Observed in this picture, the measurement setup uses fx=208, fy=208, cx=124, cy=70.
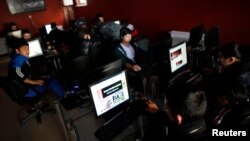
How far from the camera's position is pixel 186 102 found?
4.43 ft

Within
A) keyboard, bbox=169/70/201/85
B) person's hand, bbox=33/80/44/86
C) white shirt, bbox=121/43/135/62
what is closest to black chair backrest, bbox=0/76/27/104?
person's hand, bbox=33/80/44/86

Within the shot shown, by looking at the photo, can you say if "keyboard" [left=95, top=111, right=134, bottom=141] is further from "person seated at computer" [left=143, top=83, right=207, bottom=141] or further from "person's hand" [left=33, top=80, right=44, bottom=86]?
"person's hand" [left=33, top=80, right=44, bottom=86]

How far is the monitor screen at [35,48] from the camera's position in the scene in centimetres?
437

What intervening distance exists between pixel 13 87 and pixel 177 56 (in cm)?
226

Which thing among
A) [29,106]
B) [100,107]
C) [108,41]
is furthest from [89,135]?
[108,41]

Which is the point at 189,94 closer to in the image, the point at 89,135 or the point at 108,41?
the point at 89,135

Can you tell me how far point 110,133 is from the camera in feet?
5.87

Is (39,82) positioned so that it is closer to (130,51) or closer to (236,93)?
(130,51)

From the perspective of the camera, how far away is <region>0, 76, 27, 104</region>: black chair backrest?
9.28ft

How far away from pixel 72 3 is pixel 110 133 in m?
7.95

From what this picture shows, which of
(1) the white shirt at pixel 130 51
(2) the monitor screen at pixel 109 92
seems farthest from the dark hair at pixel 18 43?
(2) the monitor screen at pixel 109 92

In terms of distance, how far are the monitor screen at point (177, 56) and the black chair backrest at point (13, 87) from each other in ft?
6.85

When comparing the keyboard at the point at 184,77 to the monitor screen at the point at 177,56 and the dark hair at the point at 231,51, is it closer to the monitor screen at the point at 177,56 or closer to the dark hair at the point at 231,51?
the monitor screen at the point at 177,56

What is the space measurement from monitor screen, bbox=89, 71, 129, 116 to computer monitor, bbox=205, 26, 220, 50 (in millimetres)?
1898
